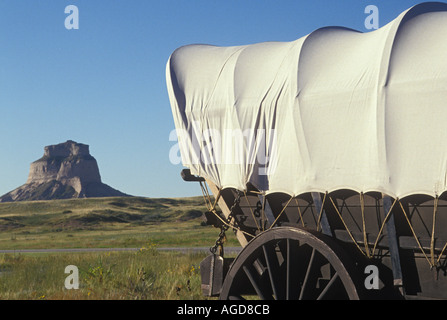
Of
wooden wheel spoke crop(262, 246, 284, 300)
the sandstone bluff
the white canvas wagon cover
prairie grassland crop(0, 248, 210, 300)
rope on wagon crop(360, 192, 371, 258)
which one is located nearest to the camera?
the white canvas wagon cover

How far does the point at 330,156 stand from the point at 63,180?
160965 mm

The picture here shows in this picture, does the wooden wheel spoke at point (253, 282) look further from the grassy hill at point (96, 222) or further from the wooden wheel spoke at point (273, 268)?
the grassy hill at point (96, 222)

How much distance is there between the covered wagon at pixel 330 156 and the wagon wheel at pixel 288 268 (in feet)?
0.06

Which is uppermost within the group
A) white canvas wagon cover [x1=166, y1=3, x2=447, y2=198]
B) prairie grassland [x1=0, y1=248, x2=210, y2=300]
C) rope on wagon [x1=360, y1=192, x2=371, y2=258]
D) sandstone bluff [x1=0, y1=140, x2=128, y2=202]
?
white canvas wagon cover [x1=166, y1=3, x2=447, y2=198]

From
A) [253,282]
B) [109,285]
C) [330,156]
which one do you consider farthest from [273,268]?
[109,285]

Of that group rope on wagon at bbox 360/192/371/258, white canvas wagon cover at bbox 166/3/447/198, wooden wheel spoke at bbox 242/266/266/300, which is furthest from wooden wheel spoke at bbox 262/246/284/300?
rope on wagon at bbox 360/192/371/258

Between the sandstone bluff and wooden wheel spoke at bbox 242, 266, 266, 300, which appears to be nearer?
wooden wheel spoke at bbox 242, 266, 266, 300

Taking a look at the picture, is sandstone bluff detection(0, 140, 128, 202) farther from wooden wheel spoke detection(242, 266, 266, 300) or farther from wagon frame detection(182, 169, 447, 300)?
wooden wheel spoke detection(242, 266, 266, 300)

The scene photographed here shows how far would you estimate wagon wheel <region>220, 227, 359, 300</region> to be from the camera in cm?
598

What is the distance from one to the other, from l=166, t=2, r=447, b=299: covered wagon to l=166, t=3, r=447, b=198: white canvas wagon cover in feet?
0.04

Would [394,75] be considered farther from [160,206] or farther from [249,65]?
[160,206]

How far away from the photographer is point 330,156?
19.7 feet

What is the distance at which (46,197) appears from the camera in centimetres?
15388
